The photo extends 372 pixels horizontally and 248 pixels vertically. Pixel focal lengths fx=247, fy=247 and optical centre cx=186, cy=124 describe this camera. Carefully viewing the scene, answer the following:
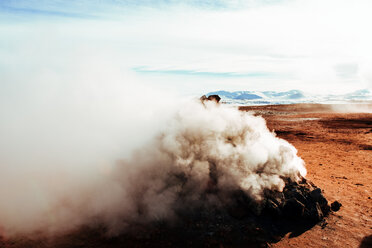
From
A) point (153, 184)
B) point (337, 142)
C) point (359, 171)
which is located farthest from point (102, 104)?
point (337, 142)

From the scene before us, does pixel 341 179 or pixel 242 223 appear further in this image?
pixel 341 179

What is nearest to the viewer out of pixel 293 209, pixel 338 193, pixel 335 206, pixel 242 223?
pixel 242 223

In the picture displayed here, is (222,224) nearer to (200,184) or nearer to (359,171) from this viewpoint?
(200,184)

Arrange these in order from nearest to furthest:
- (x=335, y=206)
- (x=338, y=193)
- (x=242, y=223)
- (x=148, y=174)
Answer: (x=242, y=223), (x=148, y=174), (x=335, y=206), (x=338, y=193)

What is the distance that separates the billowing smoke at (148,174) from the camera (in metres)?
6.30

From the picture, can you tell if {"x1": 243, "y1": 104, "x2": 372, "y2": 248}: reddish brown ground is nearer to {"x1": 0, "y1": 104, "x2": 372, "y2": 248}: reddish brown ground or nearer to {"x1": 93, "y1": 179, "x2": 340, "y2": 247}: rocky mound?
{"x1": 0, "y1": 104, "x2": 372, "y2": 248}: reddish brown ground

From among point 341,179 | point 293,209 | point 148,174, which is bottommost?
point 341,179

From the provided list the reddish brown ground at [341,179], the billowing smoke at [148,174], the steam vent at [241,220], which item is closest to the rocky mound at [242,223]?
the steam vent at [241,220]

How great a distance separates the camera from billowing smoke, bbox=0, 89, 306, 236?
6.30 meters

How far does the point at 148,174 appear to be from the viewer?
6902 millimetres

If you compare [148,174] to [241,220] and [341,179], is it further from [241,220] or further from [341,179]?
[341,179]

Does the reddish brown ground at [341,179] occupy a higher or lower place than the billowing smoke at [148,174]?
lower

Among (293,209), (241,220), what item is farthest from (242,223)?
(293,209)

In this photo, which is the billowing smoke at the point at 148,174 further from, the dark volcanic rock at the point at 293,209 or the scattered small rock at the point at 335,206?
the scattered small rock at the point at 335,206
